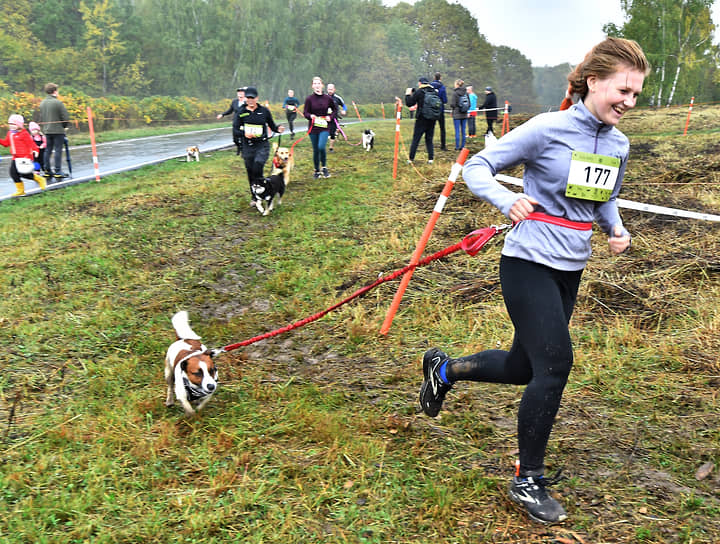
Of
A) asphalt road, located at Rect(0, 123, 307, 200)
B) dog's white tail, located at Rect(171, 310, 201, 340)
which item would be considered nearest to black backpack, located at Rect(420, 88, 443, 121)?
asphalt road, located at Rect(0, 123, 307, 200)

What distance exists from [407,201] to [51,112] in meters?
8.21

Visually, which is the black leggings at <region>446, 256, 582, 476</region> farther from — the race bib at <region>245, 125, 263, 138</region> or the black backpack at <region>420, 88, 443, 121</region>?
the black backpack at <region>420, 88, 443, 121</region>

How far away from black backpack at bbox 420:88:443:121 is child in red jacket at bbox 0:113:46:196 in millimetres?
8615

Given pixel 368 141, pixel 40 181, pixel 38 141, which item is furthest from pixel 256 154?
pixel 368 141

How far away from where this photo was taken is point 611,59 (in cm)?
226

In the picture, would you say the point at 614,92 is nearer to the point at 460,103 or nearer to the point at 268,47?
the point at 460,103

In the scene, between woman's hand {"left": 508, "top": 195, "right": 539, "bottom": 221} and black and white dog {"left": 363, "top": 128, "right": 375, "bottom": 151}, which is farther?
black and white dog {"left": 363, "top": 128, "right": 375, "bottom": 151}

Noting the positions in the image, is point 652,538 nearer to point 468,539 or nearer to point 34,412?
point 468,539

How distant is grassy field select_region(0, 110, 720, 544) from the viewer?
2.68 m

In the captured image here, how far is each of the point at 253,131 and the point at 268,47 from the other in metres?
54.2

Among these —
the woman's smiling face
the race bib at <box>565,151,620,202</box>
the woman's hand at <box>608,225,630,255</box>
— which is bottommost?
the woman's hand at <box>608,225,630,255</box>

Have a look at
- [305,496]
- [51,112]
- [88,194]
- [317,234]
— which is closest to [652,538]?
[305,496]

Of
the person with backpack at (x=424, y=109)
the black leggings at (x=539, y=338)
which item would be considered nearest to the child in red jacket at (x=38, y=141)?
the person with backpack at (x=424, y=109)

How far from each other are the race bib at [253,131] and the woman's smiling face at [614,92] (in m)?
7.91
